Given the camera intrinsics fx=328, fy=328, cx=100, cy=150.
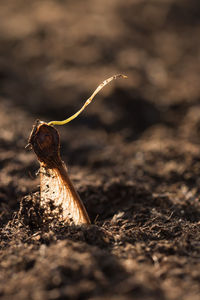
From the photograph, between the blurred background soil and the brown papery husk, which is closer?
the blurred background soil

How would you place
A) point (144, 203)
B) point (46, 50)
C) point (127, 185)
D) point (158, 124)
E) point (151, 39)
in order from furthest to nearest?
point (151, 39)
point (46, 50)
point (158, 124)
point (127, 185)
point (144, 203)

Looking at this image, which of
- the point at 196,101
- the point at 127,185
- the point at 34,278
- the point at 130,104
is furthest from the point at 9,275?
the point at 196,101

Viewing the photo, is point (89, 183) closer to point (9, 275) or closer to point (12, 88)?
point (9, 275)

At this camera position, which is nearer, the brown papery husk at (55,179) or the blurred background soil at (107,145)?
the blurred background soil at (107,145)

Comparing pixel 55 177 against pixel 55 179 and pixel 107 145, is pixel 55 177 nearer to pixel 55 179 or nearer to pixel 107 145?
pixel 55 179
